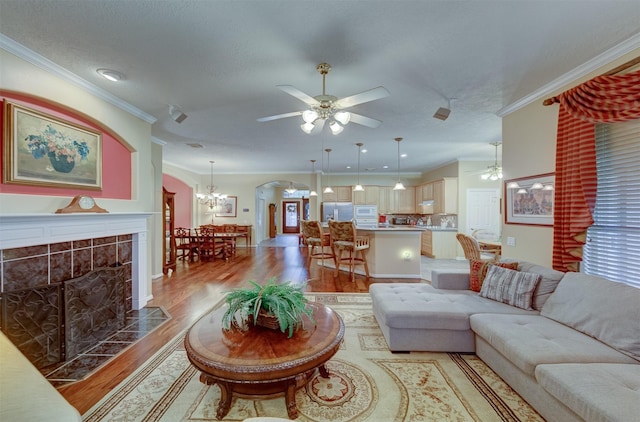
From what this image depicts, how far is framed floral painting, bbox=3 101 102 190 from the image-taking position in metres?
2.22

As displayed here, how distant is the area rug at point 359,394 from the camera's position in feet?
5.48

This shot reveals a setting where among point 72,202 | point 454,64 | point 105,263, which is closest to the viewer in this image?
point 454,64

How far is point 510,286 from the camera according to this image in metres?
2.46

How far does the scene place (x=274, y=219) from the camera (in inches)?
526

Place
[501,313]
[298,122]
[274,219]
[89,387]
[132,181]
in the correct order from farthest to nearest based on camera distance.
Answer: [274,219], [298,122], [132,181], [501,313], [89,387]

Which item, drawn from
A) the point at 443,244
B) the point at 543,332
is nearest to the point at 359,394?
the point at 543,332

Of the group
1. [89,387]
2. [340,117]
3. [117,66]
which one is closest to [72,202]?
[117,66]

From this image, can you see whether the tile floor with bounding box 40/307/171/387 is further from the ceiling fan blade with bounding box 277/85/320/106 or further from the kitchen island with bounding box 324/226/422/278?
the kitchen island with bounding box 324/226/422/278

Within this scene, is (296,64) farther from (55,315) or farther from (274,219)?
(274,219)

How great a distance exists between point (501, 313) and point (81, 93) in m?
4.71

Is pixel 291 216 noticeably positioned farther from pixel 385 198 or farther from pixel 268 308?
pixel 268 308

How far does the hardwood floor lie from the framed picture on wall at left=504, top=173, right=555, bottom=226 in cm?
200

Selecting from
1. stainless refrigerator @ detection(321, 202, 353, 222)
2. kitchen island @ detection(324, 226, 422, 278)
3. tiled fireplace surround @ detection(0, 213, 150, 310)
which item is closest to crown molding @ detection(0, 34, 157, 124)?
tiled fireplace surround @ detection(0, 213, 150, 310)

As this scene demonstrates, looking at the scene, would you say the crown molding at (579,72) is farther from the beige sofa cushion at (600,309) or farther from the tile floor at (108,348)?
the tile floor at (108,348)
